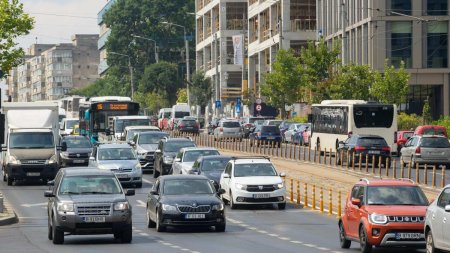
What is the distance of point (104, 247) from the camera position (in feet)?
94.1

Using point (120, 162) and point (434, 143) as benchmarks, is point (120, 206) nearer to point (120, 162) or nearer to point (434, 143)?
point (120, 162)

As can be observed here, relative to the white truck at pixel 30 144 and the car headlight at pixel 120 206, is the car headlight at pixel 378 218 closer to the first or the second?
the car headlight at pixel 120 206

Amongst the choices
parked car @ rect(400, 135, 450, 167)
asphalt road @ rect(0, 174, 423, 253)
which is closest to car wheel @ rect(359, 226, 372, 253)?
asphalt road @ rect(0, 174, 423, 253)

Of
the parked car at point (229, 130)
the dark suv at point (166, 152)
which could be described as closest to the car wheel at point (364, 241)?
the dark suv at point (166, 152)

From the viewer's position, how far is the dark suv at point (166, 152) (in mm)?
55562

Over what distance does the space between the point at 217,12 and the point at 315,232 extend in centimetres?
11963

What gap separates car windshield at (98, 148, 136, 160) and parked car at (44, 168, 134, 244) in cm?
2108

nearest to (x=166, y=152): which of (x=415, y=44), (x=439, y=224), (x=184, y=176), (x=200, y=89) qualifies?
(x=184, y=176)

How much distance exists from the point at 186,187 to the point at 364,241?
855 cm

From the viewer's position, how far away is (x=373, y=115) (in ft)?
225

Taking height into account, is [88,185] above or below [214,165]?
above

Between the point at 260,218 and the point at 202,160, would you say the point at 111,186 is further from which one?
the point at 202,160

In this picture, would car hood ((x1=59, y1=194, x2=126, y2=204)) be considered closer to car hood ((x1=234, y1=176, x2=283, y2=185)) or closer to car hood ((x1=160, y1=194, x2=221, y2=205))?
car hood ((x1=160, y1=194, x2=221, y2=205))

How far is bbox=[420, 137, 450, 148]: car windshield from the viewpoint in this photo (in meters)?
59.8
